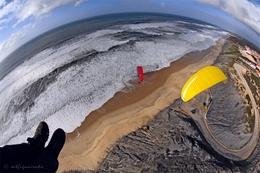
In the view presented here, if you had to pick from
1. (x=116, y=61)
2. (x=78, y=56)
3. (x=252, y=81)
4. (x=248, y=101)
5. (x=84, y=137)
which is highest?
(x=78, y=56)

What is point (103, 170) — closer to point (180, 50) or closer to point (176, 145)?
point (176, 145)

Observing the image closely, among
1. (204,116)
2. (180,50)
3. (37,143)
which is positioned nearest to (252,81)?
(204,116)

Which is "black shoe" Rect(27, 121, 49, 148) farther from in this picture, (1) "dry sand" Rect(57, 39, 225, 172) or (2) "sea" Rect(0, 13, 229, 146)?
(2) "sea" Rect(0, 13, 229, 146)

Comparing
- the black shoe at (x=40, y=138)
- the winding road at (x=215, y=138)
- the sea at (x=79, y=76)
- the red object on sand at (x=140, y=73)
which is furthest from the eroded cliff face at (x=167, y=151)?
the black shoe at (x=40, y=138)

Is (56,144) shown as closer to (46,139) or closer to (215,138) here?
(46,139)

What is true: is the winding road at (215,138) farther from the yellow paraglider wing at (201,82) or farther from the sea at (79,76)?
the sea at (79,76)

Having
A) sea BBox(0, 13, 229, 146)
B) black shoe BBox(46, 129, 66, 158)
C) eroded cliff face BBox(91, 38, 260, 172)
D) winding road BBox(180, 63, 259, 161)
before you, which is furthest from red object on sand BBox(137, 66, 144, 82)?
black shoe BBox(46, 129, 66, 158)

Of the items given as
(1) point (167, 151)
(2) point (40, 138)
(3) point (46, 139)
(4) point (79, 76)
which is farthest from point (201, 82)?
(4) point (79, 76)
